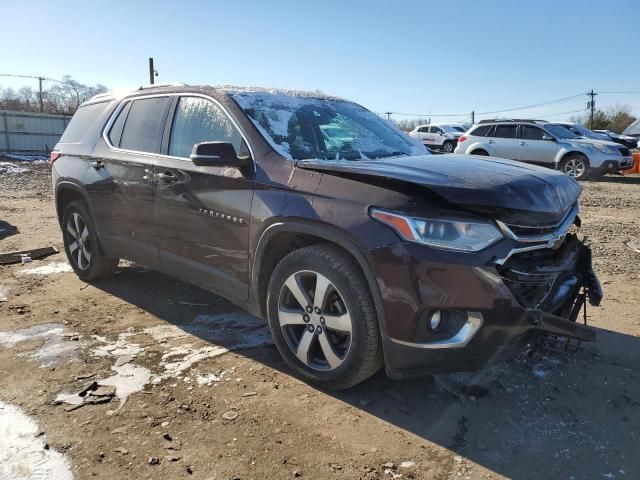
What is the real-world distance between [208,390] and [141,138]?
2262mm

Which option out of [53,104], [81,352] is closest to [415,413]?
[81,352]

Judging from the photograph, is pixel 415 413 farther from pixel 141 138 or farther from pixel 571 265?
pixel 141 138

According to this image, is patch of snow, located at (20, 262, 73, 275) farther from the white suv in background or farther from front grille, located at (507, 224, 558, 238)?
the white suv in background

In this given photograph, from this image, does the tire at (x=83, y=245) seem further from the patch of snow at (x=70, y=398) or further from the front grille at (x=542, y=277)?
the front grille at (x=542, y=277)

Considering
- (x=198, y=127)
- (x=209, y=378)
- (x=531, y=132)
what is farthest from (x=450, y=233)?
(x=531, y=132)

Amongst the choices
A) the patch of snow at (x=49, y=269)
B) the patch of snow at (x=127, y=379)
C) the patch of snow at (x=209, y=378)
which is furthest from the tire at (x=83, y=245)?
the patch of snow at (x=209, y=378)

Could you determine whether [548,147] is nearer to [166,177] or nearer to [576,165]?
[576,165]

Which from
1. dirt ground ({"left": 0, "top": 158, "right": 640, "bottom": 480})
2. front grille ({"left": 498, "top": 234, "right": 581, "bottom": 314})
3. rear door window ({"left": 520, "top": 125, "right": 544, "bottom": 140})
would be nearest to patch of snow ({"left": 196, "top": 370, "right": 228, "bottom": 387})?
dirt ground ({"left": 0, "top": 158, "right": 640, "bottom": 480})

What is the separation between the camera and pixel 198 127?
394cm

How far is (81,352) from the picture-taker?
12.3 ft

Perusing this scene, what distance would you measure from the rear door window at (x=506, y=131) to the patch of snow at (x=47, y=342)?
1518 cm

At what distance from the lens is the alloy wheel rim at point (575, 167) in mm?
15328

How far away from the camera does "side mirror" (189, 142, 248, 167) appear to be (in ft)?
10.8

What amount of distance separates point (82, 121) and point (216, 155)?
2.77 metres
